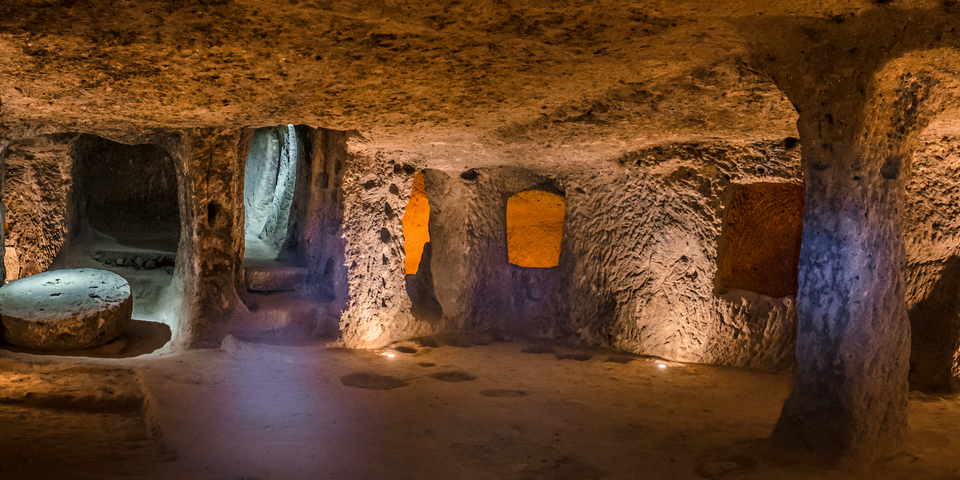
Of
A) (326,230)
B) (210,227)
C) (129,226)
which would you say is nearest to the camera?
(210,227)

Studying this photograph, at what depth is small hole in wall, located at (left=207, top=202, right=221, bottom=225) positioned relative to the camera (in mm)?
5918

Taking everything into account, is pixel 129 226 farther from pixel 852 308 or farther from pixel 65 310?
pixel 852 308

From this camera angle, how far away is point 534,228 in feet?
31.9

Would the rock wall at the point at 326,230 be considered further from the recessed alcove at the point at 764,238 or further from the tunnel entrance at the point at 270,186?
the recessed alcove at the point at 764,238

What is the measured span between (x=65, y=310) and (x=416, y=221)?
17.5 ft

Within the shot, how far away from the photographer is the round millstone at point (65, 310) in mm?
5375

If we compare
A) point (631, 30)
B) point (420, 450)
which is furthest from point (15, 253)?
point (631, 30)

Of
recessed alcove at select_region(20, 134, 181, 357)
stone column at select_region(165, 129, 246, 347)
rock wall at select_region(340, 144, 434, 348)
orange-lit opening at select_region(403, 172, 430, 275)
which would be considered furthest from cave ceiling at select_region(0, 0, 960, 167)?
orange-lit opening at select_region(403, 172, 430, 275)

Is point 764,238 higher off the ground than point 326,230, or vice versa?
point 764,238

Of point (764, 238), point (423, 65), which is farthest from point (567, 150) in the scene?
point (423, 65)

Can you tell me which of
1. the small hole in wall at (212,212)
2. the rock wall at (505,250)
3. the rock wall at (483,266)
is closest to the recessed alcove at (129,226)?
the rock wall at (505,250)

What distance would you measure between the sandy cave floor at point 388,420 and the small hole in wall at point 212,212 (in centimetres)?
105

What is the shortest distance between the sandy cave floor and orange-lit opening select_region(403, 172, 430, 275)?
15.0ft

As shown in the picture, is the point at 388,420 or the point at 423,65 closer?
the point at 423,65
